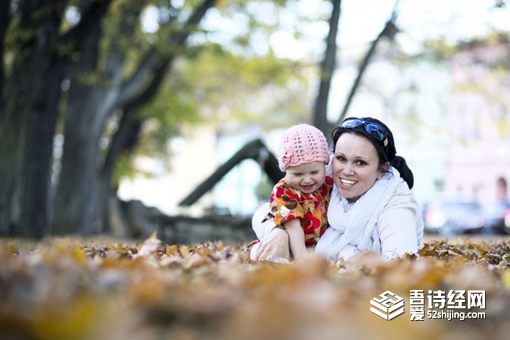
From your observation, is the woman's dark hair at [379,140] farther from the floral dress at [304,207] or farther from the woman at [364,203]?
the floral dress at [304,207]

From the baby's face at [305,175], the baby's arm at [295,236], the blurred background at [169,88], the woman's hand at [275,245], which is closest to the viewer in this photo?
the woman's hand at [275,245]

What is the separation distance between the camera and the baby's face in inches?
197

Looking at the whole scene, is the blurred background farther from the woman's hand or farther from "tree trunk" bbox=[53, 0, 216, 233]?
the woman's hand

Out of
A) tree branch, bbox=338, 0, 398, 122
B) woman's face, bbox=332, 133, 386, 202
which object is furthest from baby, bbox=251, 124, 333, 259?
tree branch, bbox=338, 0, 398, 122

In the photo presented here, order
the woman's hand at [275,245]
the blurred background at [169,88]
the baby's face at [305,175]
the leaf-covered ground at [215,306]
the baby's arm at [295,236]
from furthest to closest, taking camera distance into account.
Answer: the blurred background at [169,88] → the baby's face at [305,175] → the baby's arm at [295,236] → the woman's hand at [275,245] → the leaf-covered ground at [215,306]

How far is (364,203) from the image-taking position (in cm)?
500

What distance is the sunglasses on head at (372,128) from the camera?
5012 millimetres

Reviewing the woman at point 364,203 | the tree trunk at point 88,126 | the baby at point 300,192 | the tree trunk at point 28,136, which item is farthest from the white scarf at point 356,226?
the tree trunk at point 88,126

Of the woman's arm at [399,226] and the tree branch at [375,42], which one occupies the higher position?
the tree branch at [375,42]

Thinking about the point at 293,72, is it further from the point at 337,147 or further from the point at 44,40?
the point at 337,147

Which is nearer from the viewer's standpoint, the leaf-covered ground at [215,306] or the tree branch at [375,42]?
the leaf-covered ground at [215,306]

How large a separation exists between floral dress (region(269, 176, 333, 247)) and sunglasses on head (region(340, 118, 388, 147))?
44 centimetres

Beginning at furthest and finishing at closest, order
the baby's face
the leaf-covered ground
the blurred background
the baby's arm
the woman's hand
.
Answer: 1. the blurred background
2. the baby's face
3. the baby's arm
4. the woman's hand
5. the leaf-covered ground

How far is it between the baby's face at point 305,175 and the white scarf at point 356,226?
21cm
